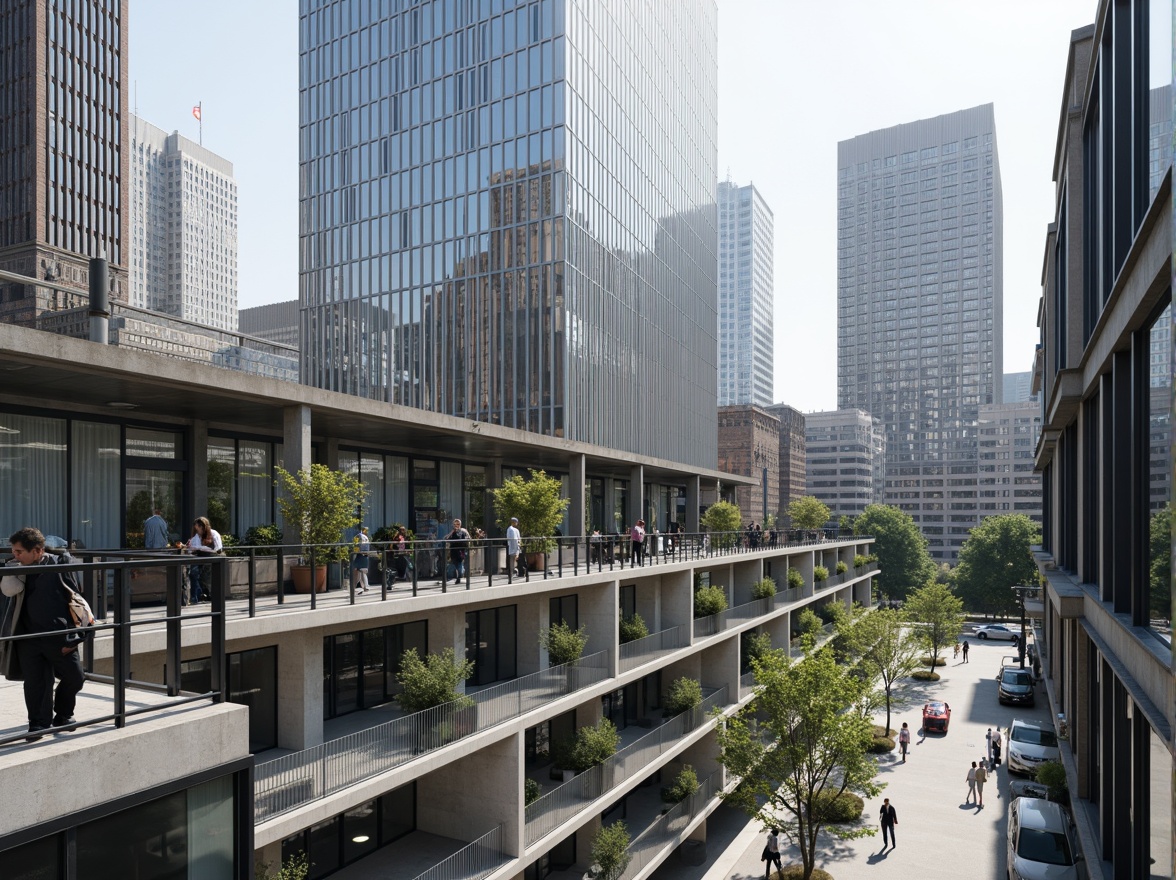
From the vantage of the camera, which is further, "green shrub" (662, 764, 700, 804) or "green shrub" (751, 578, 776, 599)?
"green shrub" (751, 578, 776, 599)

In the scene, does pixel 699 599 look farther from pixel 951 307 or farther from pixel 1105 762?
pixel 951 307

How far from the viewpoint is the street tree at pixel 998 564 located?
267ft

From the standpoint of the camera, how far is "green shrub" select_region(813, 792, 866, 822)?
89.9 feet

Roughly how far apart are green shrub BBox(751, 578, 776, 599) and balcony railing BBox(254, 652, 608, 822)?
1803 cm

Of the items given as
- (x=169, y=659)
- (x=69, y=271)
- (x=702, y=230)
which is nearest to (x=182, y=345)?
(x=169, y=659)

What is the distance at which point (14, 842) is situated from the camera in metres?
5.05

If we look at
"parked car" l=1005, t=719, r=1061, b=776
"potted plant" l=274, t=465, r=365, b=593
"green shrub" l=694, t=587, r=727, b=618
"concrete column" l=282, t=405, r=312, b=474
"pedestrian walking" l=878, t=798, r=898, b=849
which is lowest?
"pedestrian walking" l=878, t=798, r=898, b=849

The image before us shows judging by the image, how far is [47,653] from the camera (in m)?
5.78

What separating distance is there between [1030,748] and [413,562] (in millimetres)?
28438

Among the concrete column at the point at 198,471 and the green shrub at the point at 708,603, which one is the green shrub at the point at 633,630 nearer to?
the green shrub at the point at 708,603

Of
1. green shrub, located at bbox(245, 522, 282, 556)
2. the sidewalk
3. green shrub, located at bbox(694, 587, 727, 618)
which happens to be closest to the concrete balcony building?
green shrub, located at bbox(245, 522, 282, 556)

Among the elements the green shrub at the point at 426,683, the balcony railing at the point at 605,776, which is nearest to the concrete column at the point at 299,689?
the green shrub at the point at 426,683

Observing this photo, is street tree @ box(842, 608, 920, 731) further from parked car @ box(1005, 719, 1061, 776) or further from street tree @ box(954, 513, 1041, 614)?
street tree @ box(954, 513, 1041, 614)

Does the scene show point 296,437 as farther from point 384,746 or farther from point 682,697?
point 682,697
